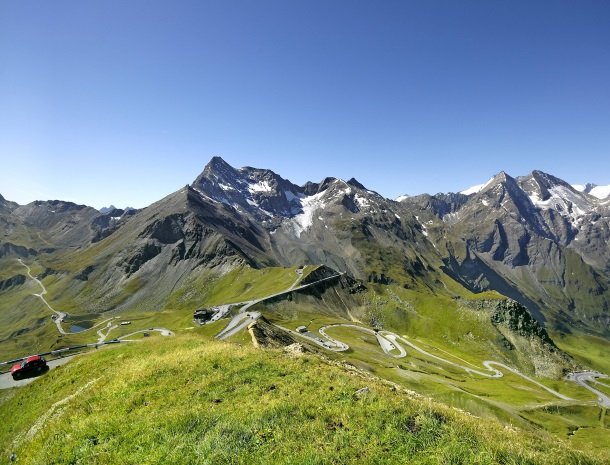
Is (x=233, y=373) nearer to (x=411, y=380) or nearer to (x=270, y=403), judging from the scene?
(x=270, y=403)

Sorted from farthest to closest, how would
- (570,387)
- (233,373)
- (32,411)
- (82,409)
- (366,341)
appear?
(570,387), (366,341), (32,411), (233,373), (82,409)

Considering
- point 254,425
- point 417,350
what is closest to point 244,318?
point 417,350

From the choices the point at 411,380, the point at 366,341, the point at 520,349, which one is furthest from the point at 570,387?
the point at 411,380

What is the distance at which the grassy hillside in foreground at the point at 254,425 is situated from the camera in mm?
14695

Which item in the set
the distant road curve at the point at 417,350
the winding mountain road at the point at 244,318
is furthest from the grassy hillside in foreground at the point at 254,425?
the distant road curve at the point at 417,350

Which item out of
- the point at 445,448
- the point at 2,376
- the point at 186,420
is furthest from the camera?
the point at 2,376

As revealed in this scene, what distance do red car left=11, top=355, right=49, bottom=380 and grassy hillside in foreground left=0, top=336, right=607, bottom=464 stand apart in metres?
19.5

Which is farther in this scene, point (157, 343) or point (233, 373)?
point (157, 343)

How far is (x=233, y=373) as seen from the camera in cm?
2488

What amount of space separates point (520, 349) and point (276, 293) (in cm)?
13317

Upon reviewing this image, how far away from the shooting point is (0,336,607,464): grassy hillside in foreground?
14.7 meters

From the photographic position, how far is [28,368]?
142 ft

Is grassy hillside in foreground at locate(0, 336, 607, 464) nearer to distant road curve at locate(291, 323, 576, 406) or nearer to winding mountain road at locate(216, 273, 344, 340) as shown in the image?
winding mountain road at locate(216, 273, 344, 340)

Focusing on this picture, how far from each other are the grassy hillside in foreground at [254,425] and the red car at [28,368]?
1949 centimetres
